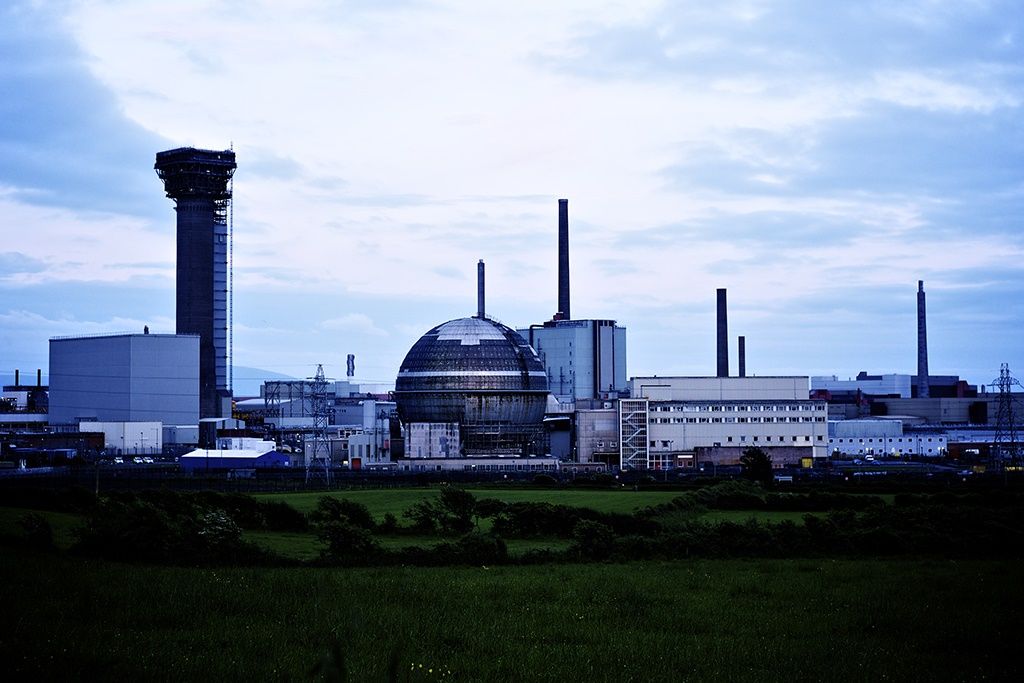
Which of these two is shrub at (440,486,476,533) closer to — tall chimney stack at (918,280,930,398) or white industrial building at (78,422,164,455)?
white industrial building at (78,422,164,455)

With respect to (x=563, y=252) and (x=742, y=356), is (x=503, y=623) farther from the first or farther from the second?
(x=742, y=356)

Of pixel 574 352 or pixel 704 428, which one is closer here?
pixel 704 428

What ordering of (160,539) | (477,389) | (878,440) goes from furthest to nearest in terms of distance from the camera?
(878,440) → (477,389) → (160,539)

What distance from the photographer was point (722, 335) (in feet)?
438

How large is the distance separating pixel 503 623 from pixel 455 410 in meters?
79.9

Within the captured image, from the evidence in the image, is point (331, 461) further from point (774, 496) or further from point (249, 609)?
point (249, 609)

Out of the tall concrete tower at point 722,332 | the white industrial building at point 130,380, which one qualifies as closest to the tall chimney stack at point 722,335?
the tall concrete tower at point 722,332

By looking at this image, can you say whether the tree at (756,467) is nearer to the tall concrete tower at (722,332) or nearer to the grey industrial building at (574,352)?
the tall concrete tower at (722,332)

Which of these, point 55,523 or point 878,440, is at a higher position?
point 55,523

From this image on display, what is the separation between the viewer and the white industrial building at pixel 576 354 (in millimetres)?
149625

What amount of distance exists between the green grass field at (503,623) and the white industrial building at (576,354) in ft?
401

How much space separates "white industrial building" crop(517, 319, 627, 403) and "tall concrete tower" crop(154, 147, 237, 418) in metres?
40.8

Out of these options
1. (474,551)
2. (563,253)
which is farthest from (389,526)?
(563,253)

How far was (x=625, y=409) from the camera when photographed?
312ft
